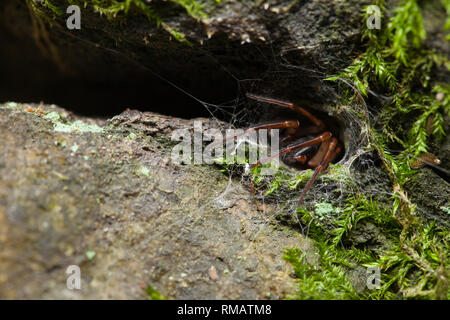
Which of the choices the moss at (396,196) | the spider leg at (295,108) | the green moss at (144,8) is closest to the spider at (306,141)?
the spider leg at (295,108)

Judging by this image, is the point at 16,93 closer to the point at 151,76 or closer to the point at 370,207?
the point at 151,76

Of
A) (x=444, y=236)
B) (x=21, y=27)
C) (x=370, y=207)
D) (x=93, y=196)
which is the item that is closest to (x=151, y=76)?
(x=21, y=27)

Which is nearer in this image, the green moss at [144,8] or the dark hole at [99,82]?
the green moss at [144,8]

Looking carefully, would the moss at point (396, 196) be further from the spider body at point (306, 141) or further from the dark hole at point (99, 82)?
the dark hole at point (99, 82)

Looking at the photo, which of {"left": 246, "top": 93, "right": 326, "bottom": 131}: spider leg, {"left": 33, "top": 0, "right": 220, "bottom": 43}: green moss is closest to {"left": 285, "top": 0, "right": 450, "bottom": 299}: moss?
{"left": 246, "top": 93, "right": 326, "bottom": 131}: spider leg

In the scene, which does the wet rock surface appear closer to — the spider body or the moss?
the moss

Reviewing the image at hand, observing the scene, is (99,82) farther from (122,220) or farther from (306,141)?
(306,141)
